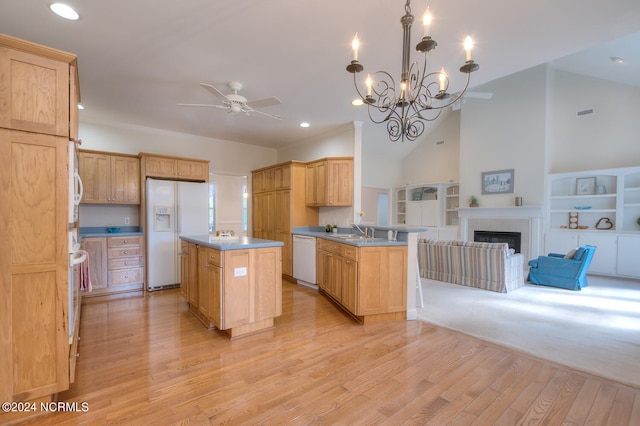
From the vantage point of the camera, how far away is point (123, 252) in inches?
184

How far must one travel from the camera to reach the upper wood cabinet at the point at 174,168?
194 inches

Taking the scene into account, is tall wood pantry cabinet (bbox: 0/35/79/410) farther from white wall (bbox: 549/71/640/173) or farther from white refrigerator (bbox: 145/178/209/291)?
white wall (bbox: 549/71/640/173)

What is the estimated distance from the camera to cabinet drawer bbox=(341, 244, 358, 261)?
3460mm

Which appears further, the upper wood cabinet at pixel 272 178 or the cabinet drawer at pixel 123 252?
the upper wood cabinet at pixel 272 178

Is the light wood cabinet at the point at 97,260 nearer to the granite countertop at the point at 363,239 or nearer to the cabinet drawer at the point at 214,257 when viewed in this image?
the cabinet drawer at the point at 214,257

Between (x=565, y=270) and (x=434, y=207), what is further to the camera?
(x=434, y=207)

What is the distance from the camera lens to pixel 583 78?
20.7 ft

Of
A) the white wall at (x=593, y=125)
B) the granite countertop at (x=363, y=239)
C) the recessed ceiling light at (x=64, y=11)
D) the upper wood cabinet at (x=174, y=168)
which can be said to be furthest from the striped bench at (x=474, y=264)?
the recessed ceiling light at (x=64, y=11)

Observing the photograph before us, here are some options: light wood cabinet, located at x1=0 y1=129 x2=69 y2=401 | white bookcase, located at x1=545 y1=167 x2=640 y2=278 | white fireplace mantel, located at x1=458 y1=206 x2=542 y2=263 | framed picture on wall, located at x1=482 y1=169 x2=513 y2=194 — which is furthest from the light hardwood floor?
framed picture on wall, located at x1=482 y1=169 x2=513 y2=194

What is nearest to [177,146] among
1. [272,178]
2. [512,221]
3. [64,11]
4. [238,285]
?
[272,178]

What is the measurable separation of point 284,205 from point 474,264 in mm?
3588

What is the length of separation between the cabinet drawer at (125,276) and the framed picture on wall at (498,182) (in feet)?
25.5

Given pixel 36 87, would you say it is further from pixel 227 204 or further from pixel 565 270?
pixel 565 270

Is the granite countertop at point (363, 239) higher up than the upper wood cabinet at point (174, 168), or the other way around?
the upper wood cabinet at point (174, 168)
